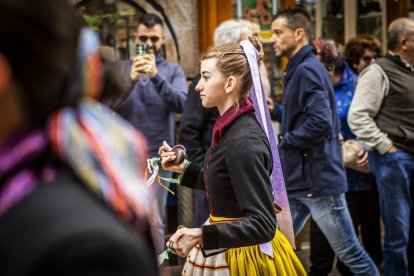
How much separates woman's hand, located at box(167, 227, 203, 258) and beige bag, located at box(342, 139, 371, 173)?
3197mm

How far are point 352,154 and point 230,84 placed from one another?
8.59 feet

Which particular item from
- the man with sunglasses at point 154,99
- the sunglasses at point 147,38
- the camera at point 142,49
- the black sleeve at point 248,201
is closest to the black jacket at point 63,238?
the black sleeve at point 248,201

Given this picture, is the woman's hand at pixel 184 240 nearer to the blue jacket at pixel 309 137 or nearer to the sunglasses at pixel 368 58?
the blue jacket at pixel 309 137

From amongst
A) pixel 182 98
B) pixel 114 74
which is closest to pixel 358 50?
pixel 182 98

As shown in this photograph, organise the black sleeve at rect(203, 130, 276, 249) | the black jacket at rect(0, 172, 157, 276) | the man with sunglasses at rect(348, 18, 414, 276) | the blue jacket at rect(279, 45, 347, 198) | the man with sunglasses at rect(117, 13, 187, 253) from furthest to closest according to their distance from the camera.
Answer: the man with sunglasses at rect(117, 13, 187, 253), the man with sunglasses at rect(348, 18, 414, 276), the blue jacket at rect(279, 45, 347, 198), the black sleeve at rect(203, 130, 276, 249), the black jacket at rect(0, 172, 157, 276)

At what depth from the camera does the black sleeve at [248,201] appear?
3.09m

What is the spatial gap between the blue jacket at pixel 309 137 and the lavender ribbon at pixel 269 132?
131cm

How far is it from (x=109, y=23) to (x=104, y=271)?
627 cm

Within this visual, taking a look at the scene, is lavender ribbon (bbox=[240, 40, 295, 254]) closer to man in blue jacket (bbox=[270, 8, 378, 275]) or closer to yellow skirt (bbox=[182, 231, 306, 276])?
yellow skirt (bbox=[182, 231, 306, 276])

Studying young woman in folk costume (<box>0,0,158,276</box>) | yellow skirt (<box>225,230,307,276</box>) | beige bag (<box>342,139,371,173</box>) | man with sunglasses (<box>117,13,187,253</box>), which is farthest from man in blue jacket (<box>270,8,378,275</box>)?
young woman in folk costume (<box>0,0,158,276</box>)

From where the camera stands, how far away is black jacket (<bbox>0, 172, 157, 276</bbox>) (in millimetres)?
1191

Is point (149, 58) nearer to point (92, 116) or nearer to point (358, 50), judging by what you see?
point (358, 50)

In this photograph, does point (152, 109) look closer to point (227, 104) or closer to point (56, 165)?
point (227, 104)

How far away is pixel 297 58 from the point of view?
5.39 metres
